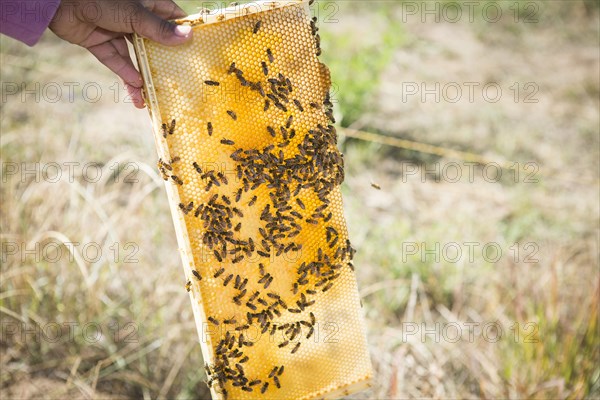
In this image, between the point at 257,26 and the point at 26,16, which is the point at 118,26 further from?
the point at 257,26

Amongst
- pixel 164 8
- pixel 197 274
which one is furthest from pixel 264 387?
pixel 164 8

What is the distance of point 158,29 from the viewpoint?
9.37 feet

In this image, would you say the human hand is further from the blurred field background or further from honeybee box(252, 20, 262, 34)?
the blurred field background

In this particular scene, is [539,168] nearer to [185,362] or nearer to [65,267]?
[185,362]

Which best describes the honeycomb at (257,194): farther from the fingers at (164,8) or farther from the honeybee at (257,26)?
the fingers at (164,8)

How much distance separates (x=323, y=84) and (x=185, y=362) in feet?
9.34

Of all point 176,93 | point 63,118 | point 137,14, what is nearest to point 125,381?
point 176,93

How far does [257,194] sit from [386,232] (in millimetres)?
3463

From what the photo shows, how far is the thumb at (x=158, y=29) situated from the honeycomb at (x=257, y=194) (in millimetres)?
83

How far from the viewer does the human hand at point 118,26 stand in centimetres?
287

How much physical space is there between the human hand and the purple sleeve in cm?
12

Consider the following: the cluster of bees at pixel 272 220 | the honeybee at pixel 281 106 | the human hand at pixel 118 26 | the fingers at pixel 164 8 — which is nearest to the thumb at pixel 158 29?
the human hand at pixel 118 26

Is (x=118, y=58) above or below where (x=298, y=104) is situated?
above

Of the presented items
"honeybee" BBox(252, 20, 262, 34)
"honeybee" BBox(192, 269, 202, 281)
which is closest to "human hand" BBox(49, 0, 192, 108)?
"honeybee" BBox(252, 20, 262, 34)
